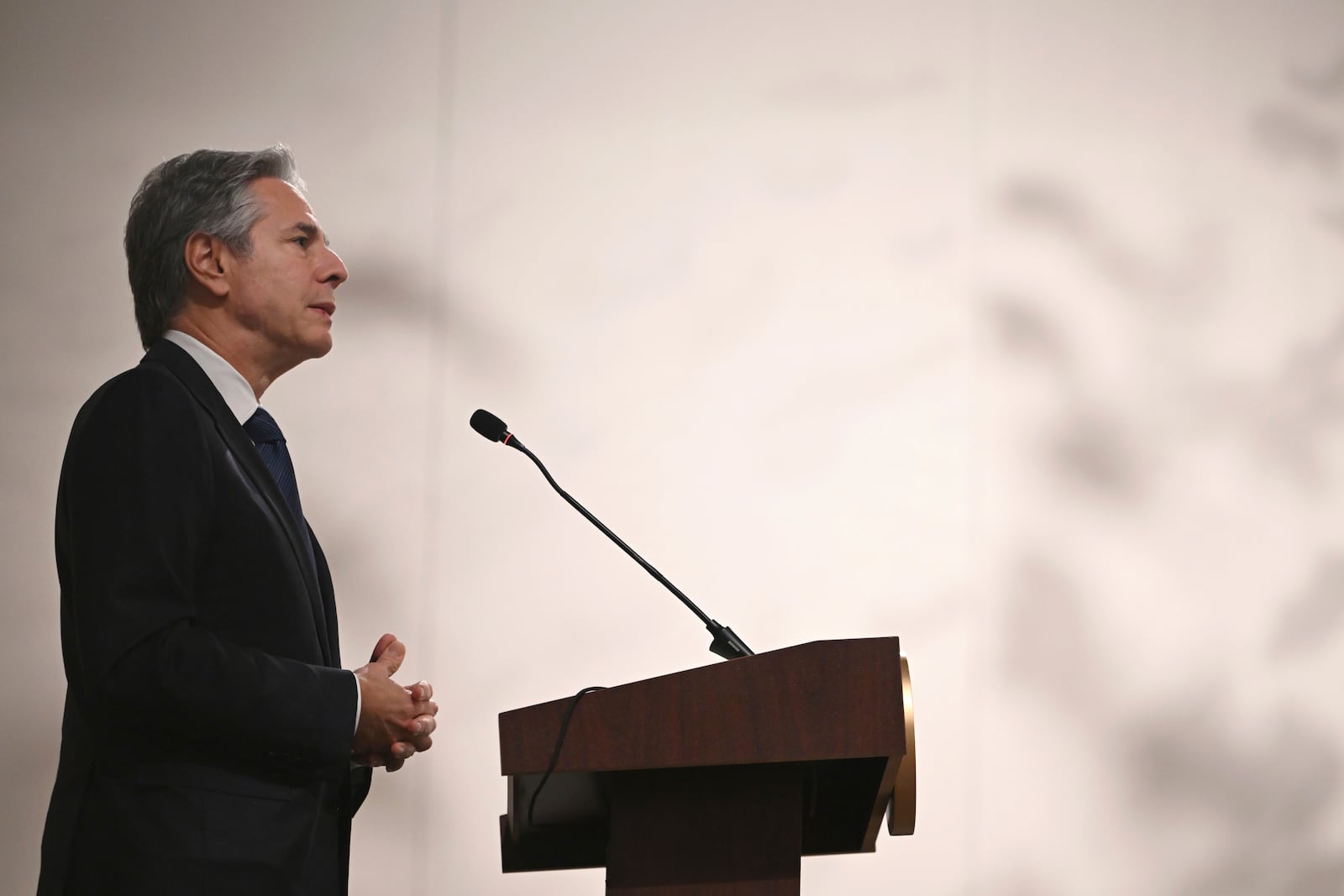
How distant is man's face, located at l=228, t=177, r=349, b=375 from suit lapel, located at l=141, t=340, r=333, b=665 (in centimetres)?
12

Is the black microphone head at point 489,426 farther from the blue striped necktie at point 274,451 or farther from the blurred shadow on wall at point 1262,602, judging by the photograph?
the blurred shadow on wall at point 1262,602

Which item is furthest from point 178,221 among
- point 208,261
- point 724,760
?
point 724,760

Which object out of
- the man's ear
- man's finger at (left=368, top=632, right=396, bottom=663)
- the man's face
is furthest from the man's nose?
man's finger at (left=368, top=632, right=396, bottom=663)

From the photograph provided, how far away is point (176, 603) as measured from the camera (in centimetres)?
122

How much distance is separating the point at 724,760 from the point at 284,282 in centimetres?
86

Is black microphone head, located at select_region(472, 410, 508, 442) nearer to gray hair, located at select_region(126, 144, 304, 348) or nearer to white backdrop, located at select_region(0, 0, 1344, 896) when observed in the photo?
gray hair, located at select_region(126, 144, 304, 348)

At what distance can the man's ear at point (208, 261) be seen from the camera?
1.49 meters

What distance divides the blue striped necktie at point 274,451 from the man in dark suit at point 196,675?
0.01 m

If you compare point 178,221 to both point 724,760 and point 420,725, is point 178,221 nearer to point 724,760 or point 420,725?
point 420,725

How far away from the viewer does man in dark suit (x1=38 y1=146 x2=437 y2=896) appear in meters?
1.18

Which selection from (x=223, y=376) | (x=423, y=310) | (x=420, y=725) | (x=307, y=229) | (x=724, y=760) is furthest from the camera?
(x=423, y=310)

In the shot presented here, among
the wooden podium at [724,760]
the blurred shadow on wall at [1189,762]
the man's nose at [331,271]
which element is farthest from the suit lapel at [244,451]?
the blurred shadow on wall at [1189,762]

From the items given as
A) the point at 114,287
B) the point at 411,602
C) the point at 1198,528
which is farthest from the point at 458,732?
the point at 1198,528

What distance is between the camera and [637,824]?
46.8 inches
